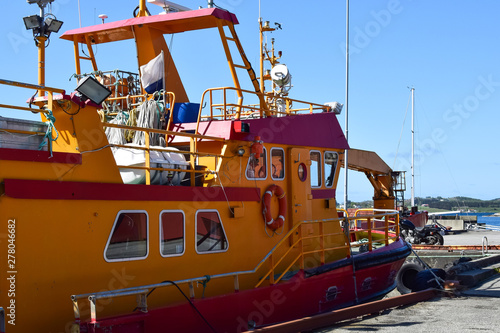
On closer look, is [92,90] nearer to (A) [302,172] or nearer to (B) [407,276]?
(A) [302,172]

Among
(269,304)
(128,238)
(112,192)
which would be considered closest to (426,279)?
(269,304)

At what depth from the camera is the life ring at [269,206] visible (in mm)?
9664

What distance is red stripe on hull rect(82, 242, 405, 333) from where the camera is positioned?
715 centimetres

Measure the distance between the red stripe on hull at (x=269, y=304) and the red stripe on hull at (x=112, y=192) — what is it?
1490 mm

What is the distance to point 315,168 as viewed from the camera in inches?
441

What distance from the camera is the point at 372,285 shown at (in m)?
11.4

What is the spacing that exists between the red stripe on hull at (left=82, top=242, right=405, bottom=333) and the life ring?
3.11 ft

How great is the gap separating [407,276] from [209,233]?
6599 mm

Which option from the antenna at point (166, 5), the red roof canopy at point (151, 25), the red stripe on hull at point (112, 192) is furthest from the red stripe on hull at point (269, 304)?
the antenna at point (166, 5)

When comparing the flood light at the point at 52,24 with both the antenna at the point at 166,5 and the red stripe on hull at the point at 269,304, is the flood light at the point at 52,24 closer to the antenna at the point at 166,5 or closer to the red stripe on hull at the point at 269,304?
the antenna at the point at 166,5

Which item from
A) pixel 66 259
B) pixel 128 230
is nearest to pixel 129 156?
pixel 128 230

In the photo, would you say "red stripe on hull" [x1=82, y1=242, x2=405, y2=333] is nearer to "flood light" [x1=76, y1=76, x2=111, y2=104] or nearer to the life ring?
the life ring

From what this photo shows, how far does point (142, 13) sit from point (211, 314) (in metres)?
6.29

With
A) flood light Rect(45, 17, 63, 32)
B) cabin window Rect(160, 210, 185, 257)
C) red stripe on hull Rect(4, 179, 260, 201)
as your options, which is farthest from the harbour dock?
flood light Rect(45, 17, 63, 32)
